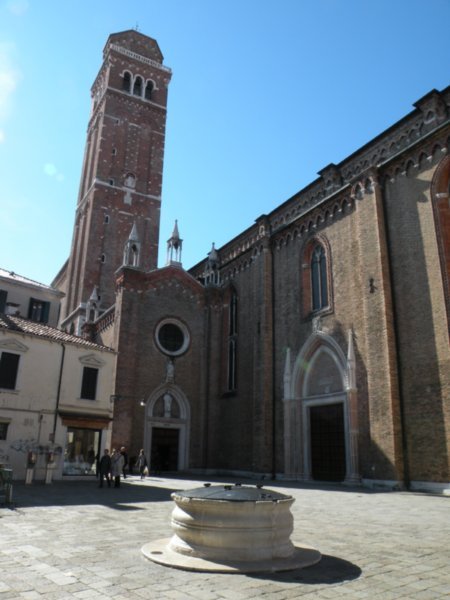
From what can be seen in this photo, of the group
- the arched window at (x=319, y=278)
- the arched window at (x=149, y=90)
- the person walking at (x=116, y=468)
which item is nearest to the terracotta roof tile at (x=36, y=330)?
the person walking at (x=116, y=468)

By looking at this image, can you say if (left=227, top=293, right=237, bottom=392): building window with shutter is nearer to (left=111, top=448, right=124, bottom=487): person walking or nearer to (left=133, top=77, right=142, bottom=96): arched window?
(left=111, top=448, right=124, bottom=487): person walking

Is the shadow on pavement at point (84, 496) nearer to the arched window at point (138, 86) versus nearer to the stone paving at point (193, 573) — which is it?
the stone paving at point (193, 573)

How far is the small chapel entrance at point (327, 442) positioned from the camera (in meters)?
19.9

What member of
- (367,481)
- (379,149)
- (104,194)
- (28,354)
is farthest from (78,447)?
(104,194)

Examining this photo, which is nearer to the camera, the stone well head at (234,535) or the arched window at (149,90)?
the stone well head at (234,535)

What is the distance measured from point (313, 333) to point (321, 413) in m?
3.50

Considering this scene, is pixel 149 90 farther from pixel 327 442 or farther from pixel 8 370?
pixel 327 442

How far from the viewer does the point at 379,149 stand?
74.5 feet

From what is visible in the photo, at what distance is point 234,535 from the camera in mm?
5996

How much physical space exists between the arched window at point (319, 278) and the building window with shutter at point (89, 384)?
419 inches

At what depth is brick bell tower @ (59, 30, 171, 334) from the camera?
3850 centimetres

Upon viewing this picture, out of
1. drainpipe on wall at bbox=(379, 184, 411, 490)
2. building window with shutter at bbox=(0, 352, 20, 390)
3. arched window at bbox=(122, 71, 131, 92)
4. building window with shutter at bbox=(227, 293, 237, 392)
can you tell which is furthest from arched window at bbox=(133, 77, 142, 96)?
building window with shutter at bbox=(0, 352, 20, 390)

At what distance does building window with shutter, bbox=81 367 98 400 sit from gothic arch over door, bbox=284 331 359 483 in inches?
346

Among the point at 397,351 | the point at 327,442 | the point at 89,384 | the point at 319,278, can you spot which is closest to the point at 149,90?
the point at 319,278
